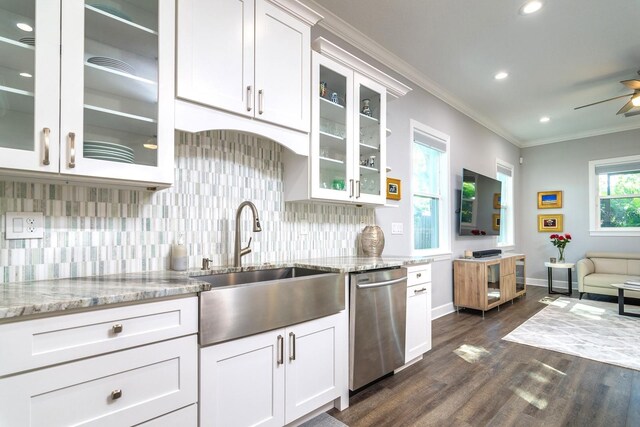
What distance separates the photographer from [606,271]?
5.38 meters

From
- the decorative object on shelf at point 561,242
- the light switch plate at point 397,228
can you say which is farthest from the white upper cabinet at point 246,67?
the decorative object on shelf at point 561,242

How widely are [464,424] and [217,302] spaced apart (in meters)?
1.59

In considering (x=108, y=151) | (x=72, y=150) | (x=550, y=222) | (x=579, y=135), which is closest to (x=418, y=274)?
(x=108, y=151)

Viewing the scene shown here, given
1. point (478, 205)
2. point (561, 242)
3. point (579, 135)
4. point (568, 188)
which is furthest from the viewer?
point (568, 188)

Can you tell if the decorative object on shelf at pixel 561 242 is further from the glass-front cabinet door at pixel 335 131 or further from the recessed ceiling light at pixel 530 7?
the glass-front cabinet door at pixel 335 131

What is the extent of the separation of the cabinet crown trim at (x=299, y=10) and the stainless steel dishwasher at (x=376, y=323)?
5.88ft

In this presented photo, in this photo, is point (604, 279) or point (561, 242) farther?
point (561, 242)

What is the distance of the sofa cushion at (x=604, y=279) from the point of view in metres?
4.87

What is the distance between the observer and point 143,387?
1234 millimetres

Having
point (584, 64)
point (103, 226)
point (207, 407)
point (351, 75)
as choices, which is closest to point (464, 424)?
point (207, 407)

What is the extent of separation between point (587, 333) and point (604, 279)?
219 centimetres

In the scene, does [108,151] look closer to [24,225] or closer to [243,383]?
[24,225]

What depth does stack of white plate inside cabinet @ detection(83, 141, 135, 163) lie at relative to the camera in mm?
1401

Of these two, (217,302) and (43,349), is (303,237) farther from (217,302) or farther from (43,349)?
(43,349)
